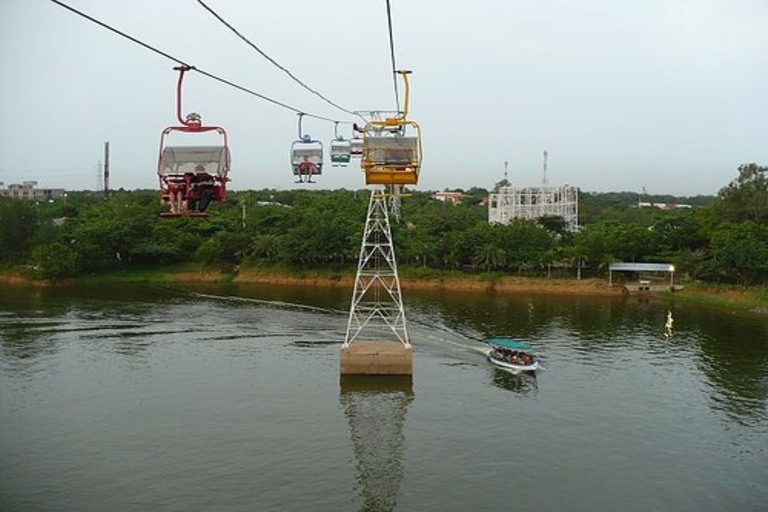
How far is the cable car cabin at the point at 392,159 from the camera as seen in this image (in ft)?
47.8

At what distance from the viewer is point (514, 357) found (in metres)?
26.1

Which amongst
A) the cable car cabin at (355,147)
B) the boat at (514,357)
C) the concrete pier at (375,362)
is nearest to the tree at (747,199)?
the boat at (514,357)

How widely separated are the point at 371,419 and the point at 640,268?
31456 millimetres

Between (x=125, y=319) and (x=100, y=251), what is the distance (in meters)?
18.8

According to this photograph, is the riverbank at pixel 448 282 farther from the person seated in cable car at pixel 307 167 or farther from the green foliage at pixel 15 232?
the person seated in cable car at pixel 307 167

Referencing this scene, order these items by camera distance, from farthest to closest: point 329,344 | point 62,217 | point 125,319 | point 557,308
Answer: point 62,217 < point 557,308 < point 125,319 < point 329,344

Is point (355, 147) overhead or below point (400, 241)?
overhead

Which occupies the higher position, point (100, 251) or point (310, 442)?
point (100, 251)

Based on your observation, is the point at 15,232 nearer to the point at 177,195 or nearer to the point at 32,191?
the point at 177,195

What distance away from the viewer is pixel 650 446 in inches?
729

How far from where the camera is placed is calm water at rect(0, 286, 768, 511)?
15.6m

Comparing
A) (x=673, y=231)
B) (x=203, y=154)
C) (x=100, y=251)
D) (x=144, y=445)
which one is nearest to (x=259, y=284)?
(x=100, y=251)

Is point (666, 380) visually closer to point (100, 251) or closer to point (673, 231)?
point (673, 231)

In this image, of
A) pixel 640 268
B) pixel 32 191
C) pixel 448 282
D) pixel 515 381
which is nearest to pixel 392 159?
pixel 515 381
